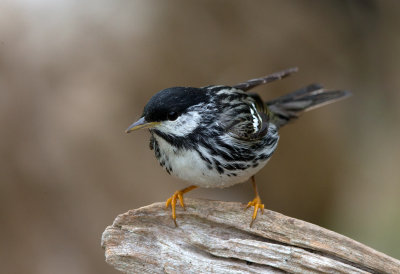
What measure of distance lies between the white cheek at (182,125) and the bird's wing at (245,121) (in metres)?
0.31

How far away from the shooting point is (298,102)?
20.3ft

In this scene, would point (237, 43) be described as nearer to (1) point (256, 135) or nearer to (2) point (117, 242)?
(1) point (256, 135)

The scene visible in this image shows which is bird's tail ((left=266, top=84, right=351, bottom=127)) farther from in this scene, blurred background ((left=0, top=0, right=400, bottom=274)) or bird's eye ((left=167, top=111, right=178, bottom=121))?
blurred background ((left=0, top=0, right=400, bottom=274))

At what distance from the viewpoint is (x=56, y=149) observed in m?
7.32

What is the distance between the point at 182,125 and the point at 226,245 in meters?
1.08

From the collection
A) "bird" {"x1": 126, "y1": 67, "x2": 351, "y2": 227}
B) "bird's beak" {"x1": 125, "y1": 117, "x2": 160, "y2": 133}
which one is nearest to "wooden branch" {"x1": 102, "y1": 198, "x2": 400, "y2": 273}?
"bird" {"x1": 126, "y1": 67, "x2": 351, "y2": 227}

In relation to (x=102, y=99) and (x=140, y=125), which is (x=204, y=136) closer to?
(x=140, y=125)

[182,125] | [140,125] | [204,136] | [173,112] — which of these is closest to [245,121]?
[204,136]

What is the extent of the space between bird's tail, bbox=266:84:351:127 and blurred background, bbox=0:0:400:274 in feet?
6.88

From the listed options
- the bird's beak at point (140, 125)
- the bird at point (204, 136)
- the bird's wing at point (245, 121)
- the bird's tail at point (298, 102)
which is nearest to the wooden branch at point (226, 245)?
the bird at point (204, 136)

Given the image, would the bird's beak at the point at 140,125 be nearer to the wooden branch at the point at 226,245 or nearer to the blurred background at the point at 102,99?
the wooden branch at the point at 226,245

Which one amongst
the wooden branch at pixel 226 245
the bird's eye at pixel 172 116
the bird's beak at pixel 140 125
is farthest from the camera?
the bird's eye at pixel 172 116

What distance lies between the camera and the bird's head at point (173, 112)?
4387mm

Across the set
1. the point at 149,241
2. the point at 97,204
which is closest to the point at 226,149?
the point at 149,241
